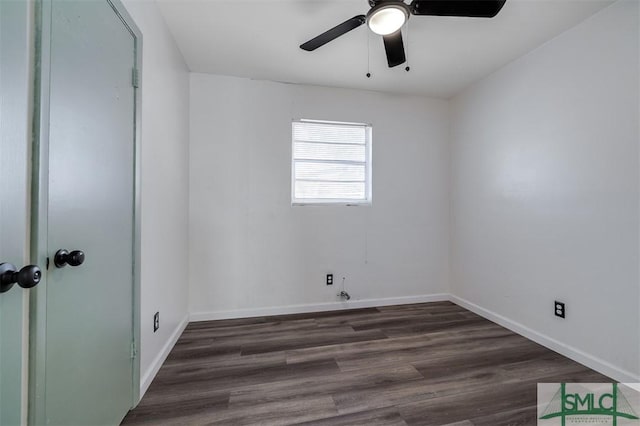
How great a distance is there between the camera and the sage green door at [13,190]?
2.38ft

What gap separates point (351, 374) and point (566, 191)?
223 cm

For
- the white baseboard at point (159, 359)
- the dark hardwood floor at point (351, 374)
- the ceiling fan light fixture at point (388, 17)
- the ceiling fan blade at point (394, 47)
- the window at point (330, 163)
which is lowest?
the dark hardwood floor at point (351, 374)

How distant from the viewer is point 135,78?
4.78 ft

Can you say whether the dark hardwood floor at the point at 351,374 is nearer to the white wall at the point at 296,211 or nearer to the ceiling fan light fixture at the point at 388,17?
the white wall at the point at 296,211

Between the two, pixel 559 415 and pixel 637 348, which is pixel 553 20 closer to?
pixel 637 348

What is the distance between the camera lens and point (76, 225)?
1.04 metres

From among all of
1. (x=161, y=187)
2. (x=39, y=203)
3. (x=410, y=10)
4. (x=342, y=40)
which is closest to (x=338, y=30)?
(x=410, y=10)

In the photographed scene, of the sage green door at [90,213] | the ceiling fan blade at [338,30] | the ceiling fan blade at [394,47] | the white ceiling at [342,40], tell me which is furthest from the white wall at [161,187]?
the ceiling fan blade at [394,47]

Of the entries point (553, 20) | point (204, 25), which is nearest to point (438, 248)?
point (553, 20)

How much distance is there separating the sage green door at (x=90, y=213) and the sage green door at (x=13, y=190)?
0.31 feet

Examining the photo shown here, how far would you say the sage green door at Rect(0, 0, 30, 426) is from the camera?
0.72 m

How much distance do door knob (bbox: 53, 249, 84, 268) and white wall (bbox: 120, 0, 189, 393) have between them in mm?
628

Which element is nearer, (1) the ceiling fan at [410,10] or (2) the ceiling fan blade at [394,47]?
(1) the ceiling fan at [410,10]

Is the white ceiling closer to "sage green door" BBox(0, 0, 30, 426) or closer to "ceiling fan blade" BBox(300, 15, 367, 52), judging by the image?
"ceiling fan blade" BBox(300, 15, 367, 52)
